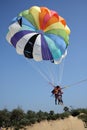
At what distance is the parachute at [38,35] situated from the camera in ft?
85.0

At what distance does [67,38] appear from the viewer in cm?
2703

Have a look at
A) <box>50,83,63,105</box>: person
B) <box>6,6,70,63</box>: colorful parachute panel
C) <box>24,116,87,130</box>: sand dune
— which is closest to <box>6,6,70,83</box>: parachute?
<box>6,6,70,63</box>: colorful parachute panel

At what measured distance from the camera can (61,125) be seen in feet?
157

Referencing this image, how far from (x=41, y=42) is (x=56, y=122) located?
2727 centimetres

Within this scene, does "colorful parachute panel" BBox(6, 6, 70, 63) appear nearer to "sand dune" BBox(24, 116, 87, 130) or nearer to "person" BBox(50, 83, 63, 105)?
"person" BBox(50, 83, 63, 105)

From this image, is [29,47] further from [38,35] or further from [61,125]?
[61,125]

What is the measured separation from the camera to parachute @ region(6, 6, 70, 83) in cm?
2591

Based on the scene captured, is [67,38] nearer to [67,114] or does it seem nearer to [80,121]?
[80,121]

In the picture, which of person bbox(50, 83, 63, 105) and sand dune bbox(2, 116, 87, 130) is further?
sand dune bbox(2, 116, 87, 130)

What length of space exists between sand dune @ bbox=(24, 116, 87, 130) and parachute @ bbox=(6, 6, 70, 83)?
19.5m

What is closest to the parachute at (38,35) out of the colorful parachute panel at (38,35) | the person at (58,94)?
the colorful parachute panel at (38,35)

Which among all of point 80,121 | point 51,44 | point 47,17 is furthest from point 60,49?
point 80,121

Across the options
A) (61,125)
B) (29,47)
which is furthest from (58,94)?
(61,125)

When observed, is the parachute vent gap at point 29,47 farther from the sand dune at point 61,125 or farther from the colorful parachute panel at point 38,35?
the sand dune at point 61,125
